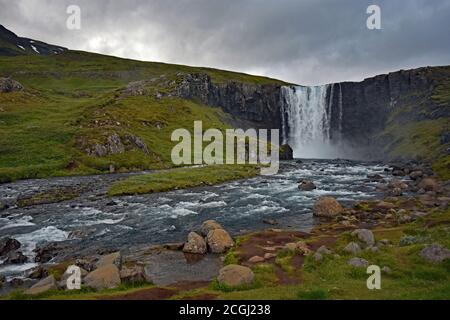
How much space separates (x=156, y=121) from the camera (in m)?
132

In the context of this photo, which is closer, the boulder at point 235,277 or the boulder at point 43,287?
the boulder at point 43,287

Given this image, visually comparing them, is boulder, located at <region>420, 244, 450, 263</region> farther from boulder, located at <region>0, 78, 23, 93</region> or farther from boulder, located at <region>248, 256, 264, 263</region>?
boulder, located at <region>0, 78, 23, 93</region>

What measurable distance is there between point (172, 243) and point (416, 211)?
27832 mm

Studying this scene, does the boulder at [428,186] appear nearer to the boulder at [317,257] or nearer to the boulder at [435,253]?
the boulder at [435,253]

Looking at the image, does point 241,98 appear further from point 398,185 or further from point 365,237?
point 365,237

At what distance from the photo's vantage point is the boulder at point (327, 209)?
45.1 metres

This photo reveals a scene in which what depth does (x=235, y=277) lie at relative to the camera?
2250 centimetres

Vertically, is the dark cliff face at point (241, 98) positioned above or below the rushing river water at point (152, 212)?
above

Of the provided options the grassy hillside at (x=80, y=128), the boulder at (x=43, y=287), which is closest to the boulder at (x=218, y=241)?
the boulder at (x=43, y=287)

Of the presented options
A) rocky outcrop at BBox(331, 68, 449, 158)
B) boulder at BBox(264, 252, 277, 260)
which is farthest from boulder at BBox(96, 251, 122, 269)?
rocky outcrop at BBox(331, 68, 449, 158)

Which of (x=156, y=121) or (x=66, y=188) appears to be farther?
(x=156, y=121)

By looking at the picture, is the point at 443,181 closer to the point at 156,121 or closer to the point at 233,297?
the point at 233,297

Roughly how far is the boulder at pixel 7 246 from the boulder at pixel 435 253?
31347 millimetres
